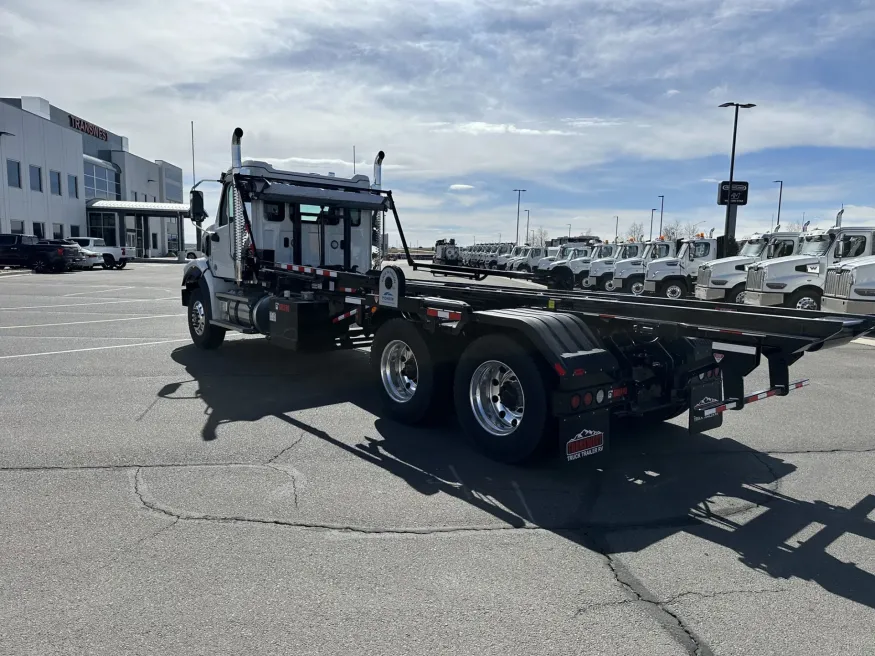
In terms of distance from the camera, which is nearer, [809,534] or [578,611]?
[578,611]

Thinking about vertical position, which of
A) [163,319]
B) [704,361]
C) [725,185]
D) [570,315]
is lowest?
[163,319]

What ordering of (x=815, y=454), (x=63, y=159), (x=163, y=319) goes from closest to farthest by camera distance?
1. (x=815, y=454)
2. (x=163, y=319)
3. (x=63, y=159)

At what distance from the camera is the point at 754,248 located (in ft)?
66.0

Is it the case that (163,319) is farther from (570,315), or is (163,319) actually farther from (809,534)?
(809,534)

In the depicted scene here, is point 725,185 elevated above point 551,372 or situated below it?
above

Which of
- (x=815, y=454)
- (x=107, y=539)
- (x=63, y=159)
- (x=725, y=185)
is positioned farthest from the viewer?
(x=63, y=159)

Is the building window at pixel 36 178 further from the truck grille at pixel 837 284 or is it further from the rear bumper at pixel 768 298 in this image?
the truck grille at pixel 837 284

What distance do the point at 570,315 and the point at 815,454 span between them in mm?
2582

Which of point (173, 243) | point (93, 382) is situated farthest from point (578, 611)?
point (173, 243)

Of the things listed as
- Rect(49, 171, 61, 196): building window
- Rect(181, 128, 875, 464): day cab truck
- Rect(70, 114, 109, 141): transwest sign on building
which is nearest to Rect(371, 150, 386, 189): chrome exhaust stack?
Rect(181, 128, 875, 464): day cab truck

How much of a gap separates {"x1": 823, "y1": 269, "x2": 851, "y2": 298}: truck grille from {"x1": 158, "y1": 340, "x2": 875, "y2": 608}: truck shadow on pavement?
9.58 metres

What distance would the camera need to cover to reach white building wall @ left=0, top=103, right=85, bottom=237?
3859cm

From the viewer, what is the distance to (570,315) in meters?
5.30

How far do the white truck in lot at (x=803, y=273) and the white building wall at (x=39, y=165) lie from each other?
4006cm
